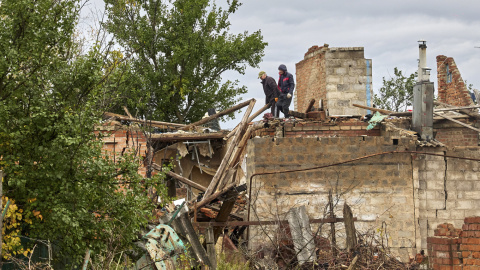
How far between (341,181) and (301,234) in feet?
5.04

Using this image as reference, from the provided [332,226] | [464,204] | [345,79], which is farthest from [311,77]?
[332,226]

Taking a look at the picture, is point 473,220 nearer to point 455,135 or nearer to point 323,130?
point 323,130

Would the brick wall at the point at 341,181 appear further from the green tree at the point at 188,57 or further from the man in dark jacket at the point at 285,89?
the green tree at the point at 188,57

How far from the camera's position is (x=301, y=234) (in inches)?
442

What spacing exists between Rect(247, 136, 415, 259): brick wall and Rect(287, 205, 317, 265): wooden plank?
0.61m

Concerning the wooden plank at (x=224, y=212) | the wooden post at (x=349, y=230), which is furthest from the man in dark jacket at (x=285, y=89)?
the wooden post at (x=349, y=230)

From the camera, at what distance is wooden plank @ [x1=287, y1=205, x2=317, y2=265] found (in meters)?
10.9

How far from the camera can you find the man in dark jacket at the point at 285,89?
614 inches

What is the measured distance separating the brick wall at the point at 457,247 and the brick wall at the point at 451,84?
35.5 ft

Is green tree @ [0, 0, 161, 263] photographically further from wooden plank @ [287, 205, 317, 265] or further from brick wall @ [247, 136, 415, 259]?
brick wall @ [247, 136, 415, 259]

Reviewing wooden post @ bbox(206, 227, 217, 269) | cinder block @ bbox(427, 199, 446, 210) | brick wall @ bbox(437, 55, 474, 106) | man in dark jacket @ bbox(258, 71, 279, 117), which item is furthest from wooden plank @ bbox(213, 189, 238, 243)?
brick wall @ bbox(437, 55, 474, 106)

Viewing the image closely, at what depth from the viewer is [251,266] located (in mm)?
10945

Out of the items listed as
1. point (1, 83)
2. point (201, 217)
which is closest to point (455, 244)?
point (201, 217)

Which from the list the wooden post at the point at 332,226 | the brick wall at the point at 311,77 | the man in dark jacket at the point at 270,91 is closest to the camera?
the wooden post at the point at 332,226
